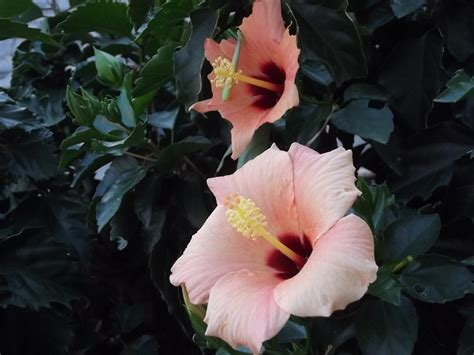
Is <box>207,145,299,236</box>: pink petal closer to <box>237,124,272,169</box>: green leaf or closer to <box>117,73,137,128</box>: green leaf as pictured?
<box>237,124,272,169</box>: green leaf

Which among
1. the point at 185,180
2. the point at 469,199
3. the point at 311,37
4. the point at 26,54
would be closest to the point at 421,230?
the point at 469,199

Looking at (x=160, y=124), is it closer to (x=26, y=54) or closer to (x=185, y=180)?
(x=185, y=180)

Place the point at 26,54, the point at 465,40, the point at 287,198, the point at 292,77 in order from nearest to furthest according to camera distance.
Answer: the point at 287,198
the point at 292,77
the point at 465,40
the point at 26,54

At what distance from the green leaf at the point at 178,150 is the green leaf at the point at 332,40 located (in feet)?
0.76

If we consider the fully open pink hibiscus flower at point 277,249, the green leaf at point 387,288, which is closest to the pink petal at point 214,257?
the fully open pink hibiscus flower at point 277,249

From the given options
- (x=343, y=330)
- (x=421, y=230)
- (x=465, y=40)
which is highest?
(x=465, y=40)

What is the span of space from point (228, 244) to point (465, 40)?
46cm

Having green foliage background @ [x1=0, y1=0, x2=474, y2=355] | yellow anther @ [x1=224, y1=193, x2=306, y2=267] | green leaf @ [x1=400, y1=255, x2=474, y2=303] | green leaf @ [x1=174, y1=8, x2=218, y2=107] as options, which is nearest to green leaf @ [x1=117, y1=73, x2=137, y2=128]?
green foliage background @ [x1=0, y1=0, x2=474, y2=355]

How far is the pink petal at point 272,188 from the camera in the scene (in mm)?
708

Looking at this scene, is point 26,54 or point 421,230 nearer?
point 421,230

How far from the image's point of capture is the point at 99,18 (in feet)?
3.58

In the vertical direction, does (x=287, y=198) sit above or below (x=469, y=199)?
above

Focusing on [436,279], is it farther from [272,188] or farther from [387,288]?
[272,188]

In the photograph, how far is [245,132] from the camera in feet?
2.81
